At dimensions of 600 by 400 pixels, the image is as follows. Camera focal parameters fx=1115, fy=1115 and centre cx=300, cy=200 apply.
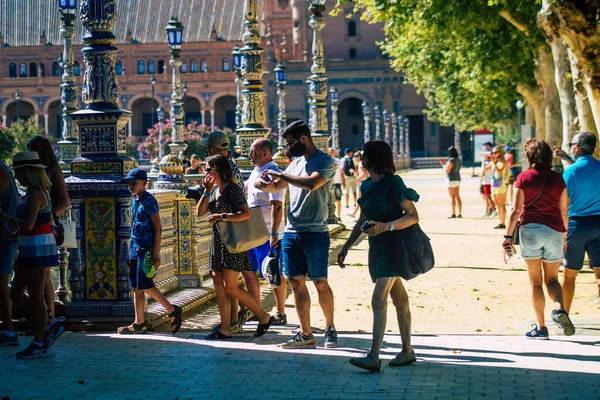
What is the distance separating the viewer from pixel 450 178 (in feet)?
90.1

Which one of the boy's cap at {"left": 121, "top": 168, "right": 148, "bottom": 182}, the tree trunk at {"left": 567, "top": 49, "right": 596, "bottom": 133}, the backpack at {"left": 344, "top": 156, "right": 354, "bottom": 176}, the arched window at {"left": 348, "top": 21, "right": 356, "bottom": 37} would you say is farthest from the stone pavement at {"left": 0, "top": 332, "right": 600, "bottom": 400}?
the arched window at {"left": 348, "top": 21, "right": 356, "bottom": 37}

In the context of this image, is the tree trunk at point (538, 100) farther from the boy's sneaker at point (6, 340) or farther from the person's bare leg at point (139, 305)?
the boy's sneaker at point (6, 340)

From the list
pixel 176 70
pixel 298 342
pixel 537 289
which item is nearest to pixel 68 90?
pixel 176 70

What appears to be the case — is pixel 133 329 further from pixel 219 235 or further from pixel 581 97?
pixel 581 97

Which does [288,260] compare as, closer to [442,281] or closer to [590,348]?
[590,348]

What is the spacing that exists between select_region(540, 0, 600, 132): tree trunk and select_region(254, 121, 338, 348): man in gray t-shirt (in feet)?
17.5

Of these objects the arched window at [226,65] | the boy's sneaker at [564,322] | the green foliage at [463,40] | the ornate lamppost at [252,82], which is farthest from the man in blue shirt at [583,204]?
the arched window at [226,65]

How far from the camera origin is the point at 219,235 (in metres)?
9.88

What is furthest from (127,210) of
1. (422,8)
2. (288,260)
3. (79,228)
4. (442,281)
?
(422,8)

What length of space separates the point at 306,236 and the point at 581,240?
2675 mm

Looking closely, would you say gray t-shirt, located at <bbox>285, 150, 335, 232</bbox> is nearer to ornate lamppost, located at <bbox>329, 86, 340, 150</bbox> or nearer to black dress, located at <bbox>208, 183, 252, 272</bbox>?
black dress, located at <bbox>208, 183, 252, 272</bbox>

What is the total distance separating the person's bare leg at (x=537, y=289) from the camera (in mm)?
9734

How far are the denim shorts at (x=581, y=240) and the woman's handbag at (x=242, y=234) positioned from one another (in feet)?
9.20

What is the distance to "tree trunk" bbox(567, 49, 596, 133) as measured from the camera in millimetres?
14480
